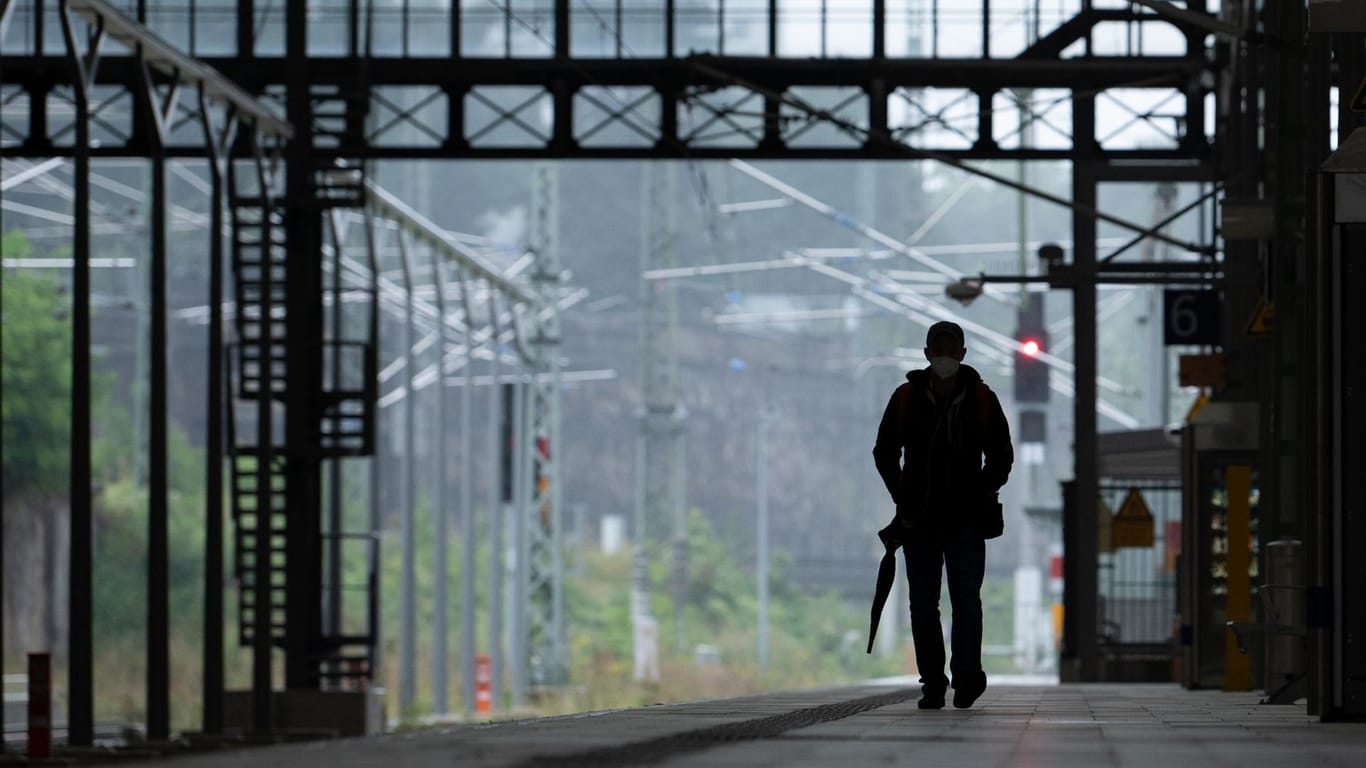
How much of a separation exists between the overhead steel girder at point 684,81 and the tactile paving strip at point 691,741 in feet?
64.2

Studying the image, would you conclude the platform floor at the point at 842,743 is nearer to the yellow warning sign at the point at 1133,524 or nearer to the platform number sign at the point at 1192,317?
the platform number sign at the point at 1192,317

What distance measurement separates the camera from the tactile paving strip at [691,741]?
25.1 feet

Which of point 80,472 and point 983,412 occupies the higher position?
point 983,412

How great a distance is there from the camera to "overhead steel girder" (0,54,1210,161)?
31391 mm

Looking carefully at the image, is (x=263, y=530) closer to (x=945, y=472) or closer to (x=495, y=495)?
(x=945, y=472)

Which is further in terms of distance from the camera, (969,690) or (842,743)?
(969,690)

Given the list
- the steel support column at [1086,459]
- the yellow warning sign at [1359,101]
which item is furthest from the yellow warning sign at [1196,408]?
the yellow warning sign at [1359,101]

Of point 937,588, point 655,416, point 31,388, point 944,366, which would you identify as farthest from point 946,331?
point 31,388

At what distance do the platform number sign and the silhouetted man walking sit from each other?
17.7 meters

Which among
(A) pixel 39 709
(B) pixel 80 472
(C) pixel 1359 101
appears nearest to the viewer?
(C) pixel 1359 101

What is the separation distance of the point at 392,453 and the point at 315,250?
6203 cm

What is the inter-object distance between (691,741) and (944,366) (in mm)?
3303

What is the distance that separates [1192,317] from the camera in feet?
95.6

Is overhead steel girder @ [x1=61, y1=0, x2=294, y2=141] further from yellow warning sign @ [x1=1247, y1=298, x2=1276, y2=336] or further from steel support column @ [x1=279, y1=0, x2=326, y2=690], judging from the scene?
yellow warning sign @ [x1=1247, y1=298, x2=1276, y2=336]
